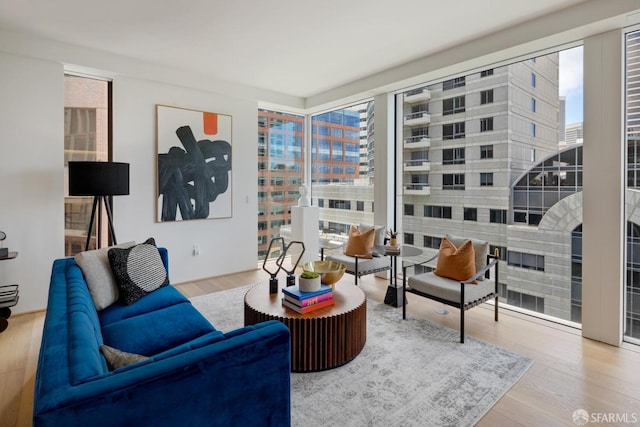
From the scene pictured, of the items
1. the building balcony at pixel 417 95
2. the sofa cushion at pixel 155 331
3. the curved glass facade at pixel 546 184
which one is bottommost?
the sofa cushion at pixel 155 331

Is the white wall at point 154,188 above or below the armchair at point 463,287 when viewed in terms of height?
above

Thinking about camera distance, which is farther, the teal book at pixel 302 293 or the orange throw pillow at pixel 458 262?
the orange throw pillow at pixel 458 262

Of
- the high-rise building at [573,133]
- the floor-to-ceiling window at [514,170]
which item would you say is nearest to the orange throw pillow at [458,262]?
the floor-to-ceiling window at [514,170]

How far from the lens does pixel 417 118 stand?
451cm

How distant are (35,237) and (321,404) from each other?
3484 mm

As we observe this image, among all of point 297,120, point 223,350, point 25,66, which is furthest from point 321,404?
point 297,120

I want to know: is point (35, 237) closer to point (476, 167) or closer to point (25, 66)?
point (25, 66)

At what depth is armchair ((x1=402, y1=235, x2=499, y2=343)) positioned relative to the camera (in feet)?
9.57

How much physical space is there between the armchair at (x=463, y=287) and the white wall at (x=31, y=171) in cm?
377

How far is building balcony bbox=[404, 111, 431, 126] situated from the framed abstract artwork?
2.52 m

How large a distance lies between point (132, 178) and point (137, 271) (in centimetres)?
194

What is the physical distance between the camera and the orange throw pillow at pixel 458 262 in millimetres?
3131

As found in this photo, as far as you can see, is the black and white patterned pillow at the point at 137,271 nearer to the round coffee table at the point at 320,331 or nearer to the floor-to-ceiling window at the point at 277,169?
the round coffee table at the point at 320,331

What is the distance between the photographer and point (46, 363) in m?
1.10
